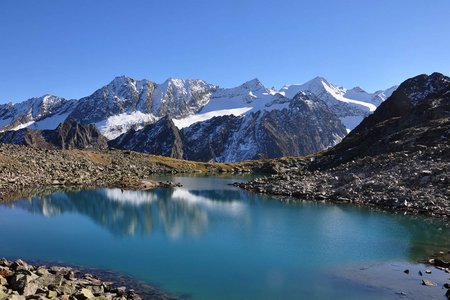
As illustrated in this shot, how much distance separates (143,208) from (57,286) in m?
43.1

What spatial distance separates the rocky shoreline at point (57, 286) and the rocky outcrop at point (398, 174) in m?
43.3

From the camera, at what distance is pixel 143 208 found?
6894cm

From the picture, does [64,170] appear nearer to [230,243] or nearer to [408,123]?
[230,243]

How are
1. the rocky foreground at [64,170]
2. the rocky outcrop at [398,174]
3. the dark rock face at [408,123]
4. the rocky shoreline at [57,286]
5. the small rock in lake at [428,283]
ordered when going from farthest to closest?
1. the dark rock face at [408,123]
2. the rocky foreground at [64,170]
3. the rocky outcrop at [398,174]
4. the small rock in lake at [428,283]
5. the rocky shoreline at [57,286]

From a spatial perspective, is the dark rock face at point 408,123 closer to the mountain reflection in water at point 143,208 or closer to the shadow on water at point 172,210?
the shadow on water at point 172,210

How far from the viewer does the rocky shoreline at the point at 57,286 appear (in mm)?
24391

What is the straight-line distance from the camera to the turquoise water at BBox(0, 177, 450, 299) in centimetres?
3195

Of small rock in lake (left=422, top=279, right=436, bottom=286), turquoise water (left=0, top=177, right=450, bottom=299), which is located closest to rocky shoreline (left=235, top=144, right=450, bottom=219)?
turquoise water (left=0, top=177, right=450, bottom=299)

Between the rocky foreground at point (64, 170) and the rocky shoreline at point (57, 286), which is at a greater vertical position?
the rocky foreground at point (64, 170)

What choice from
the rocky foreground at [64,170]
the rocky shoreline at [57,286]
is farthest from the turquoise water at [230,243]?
the rocky foreground at [64,170]

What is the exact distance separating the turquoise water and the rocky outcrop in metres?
5.52

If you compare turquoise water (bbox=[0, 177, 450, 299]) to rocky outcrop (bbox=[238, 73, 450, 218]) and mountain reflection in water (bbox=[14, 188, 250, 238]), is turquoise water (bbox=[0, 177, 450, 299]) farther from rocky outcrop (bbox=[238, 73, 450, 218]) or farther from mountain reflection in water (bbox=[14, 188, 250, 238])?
rocky outcrop (bbox=[238, 73, 450, 218])

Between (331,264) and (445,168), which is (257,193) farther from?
(331,264)

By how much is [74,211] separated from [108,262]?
3045cm
